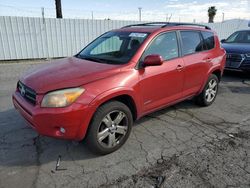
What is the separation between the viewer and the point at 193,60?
4172 millimetres

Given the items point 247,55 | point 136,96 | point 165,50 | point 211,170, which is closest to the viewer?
point 211,170

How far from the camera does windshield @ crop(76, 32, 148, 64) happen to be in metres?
3.43

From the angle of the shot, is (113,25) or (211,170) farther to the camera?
(113,25)

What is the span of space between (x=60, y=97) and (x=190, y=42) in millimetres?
2795

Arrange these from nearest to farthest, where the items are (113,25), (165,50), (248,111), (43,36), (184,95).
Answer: (165,50), (184,95), (248,111), (43,36), (113,25)

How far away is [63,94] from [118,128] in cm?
95

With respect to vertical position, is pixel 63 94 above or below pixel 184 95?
above

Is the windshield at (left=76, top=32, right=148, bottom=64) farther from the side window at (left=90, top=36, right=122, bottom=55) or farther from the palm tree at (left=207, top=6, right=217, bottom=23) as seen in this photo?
the palm tree at (left=207, top=6, right=217, bottom=23)

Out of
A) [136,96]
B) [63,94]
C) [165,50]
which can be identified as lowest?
[136,96]

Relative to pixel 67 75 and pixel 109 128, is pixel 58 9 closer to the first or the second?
pixel 67 75

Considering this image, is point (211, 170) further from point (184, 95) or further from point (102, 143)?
point (184, 95)

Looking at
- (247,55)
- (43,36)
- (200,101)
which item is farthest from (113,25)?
(200,101)

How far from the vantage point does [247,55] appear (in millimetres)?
7184

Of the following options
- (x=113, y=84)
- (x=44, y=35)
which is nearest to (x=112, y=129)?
(x=113, y=84)
